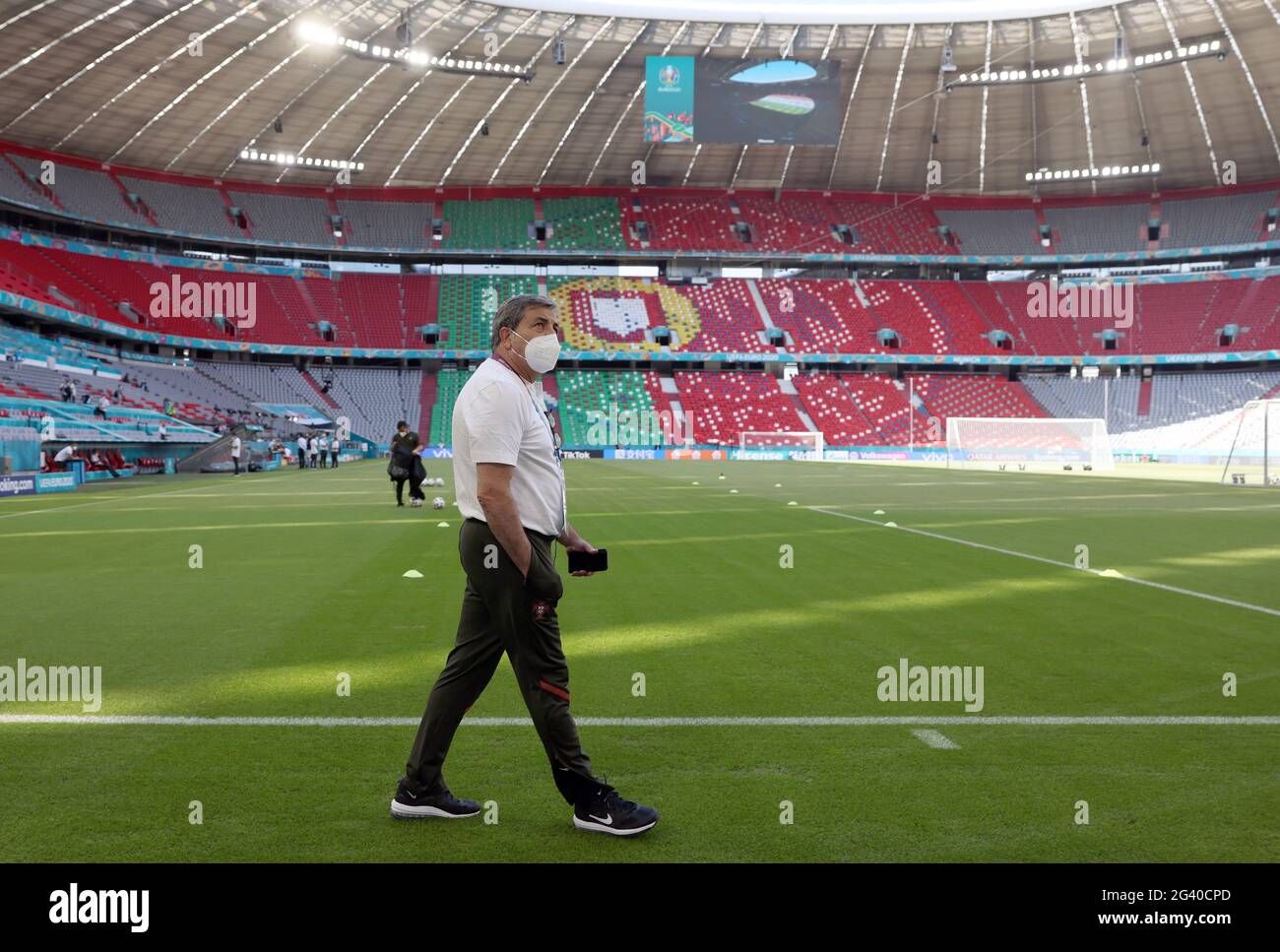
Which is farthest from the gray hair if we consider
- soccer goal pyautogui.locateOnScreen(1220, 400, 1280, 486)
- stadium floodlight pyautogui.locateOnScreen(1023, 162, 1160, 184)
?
stadium floodlight pyautogui.locateOnScreen(1023, 162, 1160, 184)

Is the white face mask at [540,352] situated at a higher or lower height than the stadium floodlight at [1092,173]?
lower

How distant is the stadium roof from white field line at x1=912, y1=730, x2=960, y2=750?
47.1 m

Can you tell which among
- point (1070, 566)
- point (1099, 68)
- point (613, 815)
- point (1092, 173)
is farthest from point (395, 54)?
point (613, 815)

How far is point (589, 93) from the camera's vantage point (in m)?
58.3

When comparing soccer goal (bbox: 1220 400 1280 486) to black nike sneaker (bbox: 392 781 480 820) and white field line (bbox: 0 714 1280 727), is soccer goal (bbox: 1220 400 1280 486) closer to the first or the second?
white field line (bbox: 0 714 1280 727)

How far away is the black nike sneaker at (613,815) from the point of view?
12.8 ft

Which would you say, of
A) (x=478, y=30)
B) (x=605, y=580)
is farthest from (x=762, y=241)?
(x=605, y=580)

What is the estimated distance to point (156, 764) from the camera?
187 inches

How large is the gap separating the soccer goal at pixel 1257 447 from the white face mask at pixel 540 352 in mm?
32721

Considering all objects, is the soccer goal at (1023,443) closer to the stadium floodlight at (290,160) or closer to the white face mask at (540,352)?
the stadium floodlight at (290,160)

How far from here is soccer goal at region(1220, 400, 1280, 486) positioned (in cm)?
3315

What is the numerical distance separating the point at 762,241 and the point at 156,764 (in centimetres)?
7478

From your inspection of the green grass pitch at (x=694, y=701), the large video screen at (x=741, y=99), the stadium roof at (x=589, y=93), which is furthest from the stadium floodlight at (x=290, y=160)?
the green grass pitch at (x=694, y=701)
